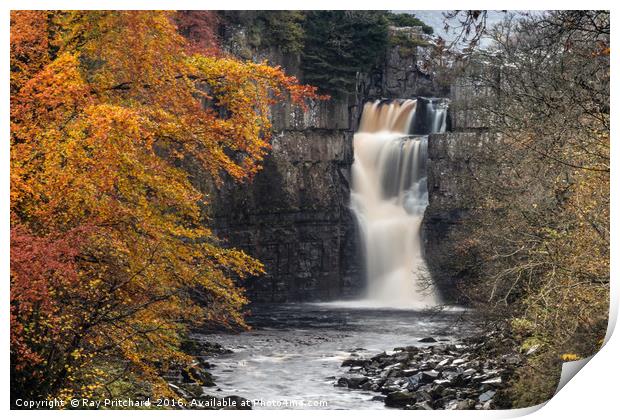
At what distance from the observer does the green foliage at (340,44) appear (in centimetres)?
937

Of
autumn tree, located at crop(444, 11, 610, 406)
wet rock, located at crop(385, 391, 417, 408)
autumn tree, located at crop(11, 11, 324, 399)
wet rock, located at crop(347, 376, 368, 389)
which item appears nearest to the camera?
autumn tree, located at crop(11, 11, 324, 399)

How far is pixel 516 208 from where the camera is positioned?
1096cm

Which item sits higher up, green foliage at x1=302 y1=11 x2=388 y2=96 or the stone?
green foliage at x1=302 y1=11 x2=388 y2=96

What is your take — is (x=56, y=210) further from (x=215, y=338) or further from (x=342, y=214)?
(x=342, y=214)

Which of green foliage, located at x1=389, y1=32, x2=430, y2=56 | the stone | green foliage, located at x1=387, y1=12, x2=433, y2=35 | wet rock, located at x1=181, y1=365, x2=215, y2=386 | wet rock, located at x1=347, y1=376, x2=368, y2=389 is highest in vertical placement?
green foliage, located at x1=387, y1=12, x2=433, y2=35

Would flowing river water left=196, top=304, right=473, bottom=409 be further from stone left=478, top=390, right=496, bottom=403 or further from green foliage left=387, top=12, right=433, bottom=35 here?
green foliage left=387, top=12, right=433, bottom=35

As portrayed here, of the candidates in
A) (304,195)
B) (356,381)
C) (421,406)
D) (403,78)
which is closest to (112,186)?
(356,381)

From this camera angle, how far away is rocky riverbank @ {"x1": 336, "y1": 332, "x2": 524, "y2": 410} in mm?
9180

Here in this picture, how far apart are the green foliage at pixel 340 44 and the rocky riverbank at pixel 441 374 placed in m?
3.04

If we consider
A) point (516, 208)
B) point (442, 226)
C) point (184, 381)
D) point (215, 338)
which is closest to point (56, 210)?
point (184, 381)

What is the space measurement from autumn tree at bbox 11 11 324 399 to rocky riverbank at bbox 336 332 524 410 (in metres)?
2.08

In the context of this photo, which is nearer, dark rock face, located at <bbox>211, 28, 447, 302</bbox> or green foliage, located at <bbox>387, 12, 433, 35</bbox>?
green foliage, located at <bbox>387, 12, 433, 35</bbox>

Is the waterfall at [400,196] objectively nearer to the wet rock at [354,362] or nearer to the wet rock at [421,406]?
the wet rock at [354,362]

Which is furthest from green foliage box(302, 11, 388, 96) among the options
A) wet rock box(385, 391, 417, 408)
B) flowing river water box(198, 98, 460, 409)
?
wet rock box(385, 391, 417, 408)
